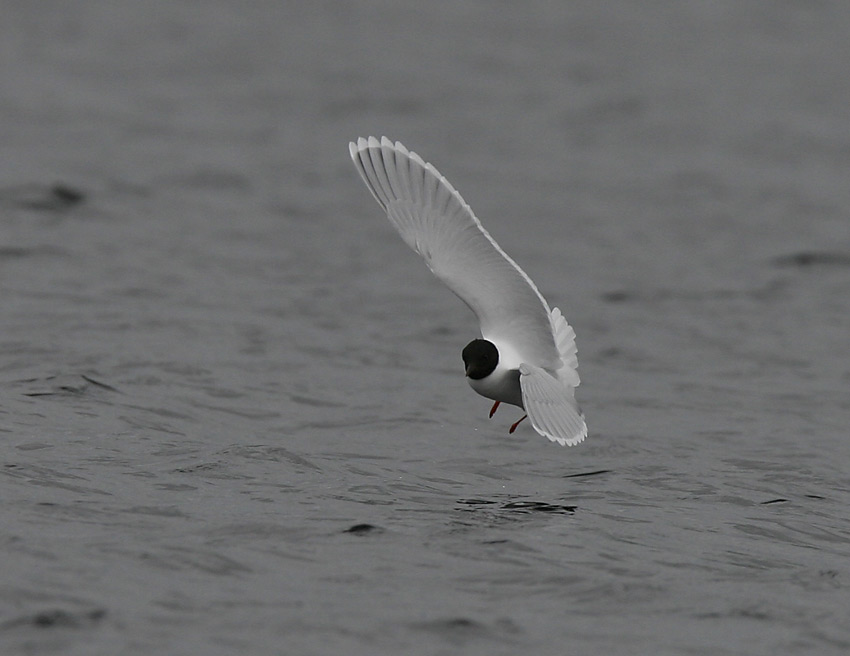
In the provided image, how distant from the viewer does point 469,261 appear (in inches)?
372

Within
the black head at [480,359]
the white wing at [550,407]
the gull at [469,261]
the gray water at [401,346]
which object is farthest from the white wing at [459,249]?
the gray water at [401,346]

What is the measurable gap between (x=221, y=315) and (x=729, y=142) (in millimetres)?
13073

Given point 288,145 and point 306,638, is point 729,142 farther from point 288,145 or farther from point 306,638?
point 306,638

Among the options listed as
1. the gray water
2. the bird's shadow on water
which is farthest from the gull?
the gray water

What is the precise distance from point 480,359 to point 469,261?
872 millimetres

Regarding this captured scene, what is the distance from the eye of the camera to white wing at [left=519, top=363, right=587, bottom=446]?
8102 millimetres

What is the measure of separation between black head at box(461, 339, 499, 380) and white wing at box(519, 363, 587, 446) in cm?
19

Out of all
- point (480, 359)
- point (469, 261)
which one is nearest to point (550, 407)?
point (480, 359)

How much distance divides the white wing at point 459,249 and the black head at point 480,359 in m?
0.42

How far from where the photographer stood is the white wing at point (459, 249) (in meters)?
9.34

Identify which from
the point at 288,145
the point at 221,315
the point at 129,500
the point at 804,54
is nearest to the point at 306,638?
the point at 129,500

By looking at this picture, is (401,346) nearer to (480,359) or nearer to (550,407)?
(480,359)

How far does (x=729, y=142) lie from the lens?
82.6 feet

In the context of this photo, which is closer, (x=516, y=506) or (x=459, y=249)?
(x=516, y=506)
